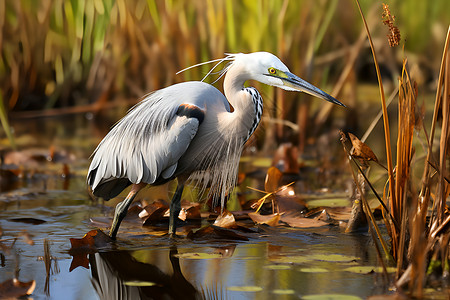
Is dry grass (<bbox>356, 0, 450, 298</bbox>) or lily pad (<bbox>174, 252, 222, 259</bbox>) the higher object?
dry grass (<bbox>356, 0, 450, 298</bbox>)

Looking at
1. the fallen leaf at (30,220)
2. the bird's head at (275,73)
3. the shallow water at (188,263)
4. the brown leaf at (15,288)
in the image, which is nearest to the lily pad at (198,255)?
the shallow water at (188,263)

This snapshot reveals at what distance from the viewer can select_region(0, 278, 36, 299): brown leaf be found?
2754 mm

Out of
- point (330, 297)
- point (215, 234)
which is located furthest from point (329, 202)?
point (330, 297)

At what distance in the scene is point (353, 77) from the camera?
6996 mm

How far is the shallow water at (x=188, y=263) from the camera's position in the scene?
2.85 meters

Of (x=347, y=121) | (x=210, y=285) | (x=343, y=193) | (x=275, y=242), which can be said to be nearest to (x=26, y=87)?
(x=347, y=121)

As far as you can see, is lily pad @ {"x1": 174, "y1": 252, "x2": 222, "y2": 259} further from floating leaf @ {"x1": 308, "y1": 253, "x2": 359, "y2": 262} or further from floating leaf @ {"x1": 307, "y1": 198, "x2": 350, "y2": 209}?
floating leaf @ {"x1": 307, "y1": 198, "x2": 350, "y2": 209}

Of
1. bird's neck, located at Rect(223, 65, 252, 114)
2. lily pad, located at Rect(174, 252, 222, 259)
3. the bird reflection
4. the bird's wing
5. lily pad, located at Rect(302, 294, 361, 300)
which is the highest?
bird's neck, located at Rect(223, 65, 252, 114)

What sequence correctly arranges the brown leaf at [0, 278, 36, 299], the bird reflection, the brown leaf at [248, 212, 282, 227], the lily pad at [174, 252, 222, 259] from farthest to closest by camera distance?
the brown leaf at [248, 212, 282, 227] → the lily pad at [174, 252, 222, 259] → the bird reflection → the brown leaf at [0, 278, 36, 299]

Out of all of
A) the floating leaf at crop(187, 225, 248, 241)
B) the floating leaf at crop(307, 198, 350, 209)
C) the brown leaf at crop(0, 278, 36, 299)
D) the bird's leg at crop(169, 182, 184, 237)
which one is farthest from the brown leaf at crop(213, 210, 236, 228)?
the brown leaf at crop(0, 278, 36, 299)

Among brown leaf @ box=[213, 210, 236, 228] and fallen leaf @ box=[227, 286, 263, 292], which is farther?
brown leaf @ box=[213, 210, 236, 228]

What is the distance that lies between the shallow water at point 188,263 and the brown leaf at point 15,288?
0.05 meters

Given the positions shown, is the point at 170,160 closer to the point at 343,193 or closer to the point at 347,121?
the point at 343,193

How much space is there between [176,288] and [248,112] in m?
1.25
